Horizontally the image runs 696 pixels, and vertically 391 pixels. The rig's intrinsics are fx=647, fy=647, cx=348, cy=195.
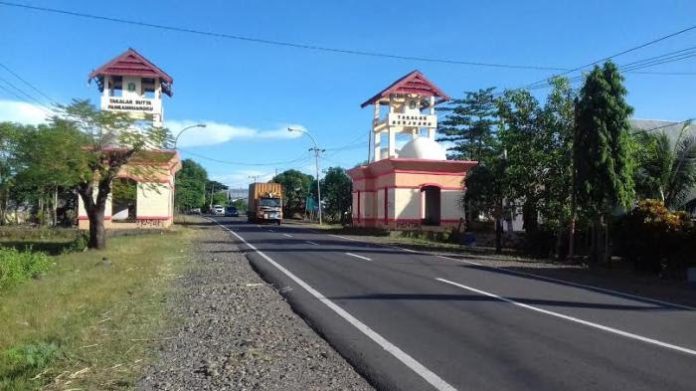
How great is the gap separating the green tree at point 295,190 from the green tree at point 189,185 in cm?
1325

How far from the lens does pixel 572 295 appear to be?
13344 mm

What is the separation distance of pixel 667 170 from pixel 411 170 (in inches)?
751

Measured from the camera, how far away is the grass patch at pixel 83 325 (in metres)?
6.62

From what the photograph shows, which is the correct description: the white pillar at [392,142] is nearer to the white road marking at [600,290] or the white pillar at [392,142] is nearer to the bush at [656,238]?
the bush at [656,238]

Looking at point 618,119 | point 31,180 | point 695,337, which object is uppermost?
point 618,119

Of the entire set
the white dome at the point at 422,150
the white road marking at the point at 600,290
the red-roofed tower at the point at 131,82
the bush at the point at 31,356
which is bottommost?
the white road marking at the point at 600,290

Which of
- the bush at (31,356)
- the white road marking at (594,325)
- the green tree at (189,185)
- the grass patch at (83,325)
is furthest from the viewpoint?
the green tree at (189,185)

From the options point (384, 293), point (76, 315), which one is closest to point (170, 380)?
point (76, 315)

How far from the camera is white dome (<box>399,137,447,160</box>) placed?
4219 cm

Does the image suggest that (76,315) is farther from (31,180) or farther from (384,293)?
(31,180)

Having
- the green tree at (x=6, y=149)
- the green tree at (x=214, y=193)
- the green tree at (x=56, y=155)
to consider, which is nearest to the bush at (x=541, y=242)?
the green tree at (x=56, y=155)

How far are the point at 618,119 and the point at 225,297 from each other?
53.6 feet

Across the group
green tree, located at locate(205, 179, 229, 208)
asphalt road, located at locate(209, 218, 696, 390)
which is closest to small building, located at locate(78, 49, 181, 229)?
asphalt road, located at locate(209, 218, 696, 390)

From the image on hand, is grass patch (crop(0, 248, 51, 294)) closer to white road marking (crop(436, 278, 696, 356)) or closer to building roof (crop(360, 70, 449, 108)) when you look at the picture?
white road marking (crop(436, 278, 696, 356))
